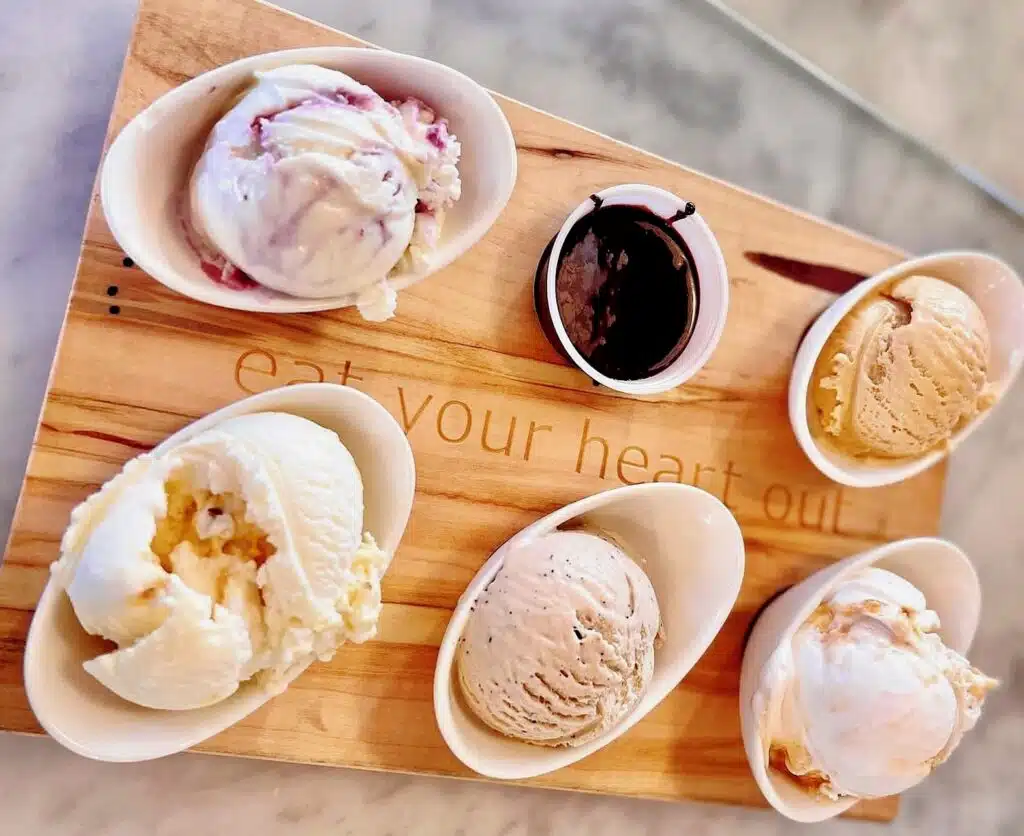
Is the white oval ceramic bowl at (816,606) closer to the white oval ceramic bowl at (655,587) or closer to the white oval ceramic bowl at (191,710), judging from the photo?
the white oval ceramic bowl at (655,587)

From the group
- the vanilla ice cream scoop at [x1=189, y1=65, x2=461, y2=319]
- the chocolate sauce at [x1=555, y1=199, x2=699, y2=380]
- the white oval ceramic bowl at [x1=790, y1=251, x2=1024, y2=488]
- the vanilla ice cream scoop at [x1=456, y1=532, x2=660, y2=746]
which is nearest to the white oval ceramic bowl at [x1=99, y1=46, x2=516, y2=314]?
the vanilla ice cream scoop at [x1=189, y1=65, x2=461, y2=319]

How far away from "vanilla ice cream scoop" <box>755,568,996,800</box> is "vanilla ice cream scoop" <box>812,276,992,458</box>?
0.62 feet

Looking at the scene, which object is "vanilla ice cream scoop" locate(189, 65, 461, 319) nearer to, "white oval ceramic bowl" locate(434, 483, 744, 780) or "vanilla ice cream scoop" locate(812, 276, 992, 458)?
"white oval ceramic bowl" locate(434, 483, 744, 780)

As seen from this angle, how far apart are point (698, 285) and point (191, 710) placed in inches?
28.1

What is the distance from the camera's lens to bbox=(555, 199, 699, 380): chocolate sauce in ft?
3.29

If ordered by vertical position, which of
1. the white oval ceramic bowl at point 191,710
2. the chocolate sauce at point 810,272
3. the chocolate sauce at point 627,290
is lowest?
the white oval ceramic bowl at point 191,710

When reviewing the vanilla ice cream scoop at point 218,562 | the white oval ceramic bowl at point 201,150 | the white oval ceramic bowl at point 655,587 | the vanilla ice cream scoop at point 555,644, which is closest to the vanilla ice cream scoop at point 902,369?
the white oval ceramic bowl at point 655,587

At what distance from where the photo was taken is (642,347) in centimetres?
104

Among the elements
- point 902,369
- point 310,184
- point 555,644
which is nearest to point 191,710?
point 555,644

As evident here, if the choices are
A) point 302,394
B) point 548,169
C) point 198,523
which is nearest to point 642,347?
point 548,169

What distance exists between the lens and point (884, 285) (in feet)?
3.74

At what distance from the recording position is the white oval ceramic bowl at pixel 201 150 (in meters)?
0.79

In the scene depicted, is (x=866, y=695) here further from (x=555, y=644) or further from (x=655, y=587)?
→ (x=555, y=644)

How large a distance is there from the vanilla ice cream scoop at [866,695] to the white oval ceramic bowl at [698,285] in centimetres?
35
